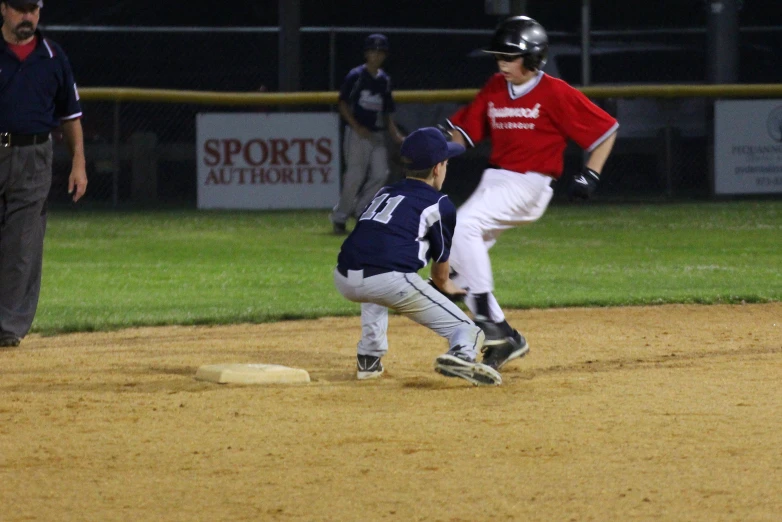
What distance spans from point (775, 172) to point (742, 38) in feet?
26.4

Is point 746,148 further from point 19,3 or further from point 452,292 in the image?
point 19,3

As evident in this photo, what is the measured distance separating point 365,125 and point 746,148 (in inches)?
229

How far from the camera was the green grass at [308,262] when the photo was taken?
8945 millimetres

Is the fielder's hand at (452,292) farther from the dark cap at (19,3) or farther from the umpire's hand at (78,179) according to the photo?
the dark cap at (19,3)

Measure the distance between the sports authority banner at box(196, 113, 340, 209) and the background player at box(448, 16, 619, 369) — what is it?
9523 mm

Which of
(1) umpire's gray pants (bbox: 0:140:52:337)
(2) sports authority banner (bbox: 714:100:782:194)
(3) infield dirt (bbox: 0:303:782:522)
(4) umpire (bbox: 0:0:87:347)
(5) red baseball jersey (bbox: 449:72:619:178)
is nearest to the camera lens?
(3) infield dirt (bbox: 0:303:782:522)

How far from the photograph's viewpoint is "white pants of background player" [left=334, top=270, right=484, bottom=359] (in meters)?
5.71

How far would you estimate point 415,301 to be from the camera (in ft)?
18.9

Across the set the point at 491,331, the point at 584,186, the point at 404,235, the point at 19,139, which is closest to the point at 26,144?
the point at 19,139

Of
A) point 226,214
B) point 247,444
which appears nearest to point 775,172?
point 226,214

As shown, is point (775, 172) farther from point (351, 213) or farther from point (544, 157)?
point (544, 157)

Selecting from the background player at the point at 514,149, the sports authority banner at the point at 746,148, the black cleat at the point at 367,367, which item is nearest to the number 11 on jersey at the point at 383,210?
the background player at the point at 514,149

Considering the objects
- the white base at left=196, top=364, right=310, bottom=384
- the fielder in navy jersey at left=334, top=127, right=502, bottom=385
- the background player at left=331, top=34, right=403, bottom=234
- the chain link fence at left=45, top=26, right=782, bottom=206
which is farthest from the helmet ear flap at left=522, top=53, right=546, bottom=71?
the chain link fence at left=45, top=26, right=782, bottom=206

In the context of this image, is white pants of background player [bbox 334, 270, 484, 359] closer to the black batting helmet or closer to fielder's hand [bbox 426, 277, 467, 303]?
fielder's hand [bbox 426, 277, 467, 303]
